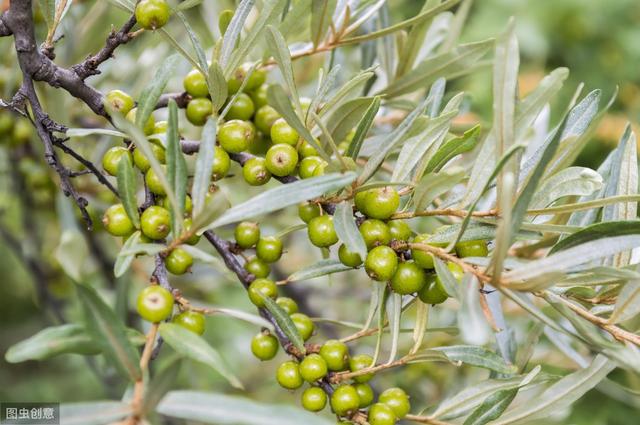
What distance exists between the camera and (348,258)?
77cm

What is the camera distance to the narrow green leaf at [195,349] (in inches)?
23.8

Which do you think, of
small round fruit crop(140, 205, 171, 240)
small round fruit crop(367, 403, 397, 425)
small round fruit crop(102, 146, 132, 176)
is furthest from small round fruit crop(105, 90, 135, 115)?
small round fruit crop(367, 403, 397, 425)

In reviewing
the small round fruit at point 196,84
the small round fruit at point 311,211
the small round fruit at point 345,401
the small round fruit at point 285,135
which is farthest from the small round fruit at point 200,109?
the small round fruit at point 345,401

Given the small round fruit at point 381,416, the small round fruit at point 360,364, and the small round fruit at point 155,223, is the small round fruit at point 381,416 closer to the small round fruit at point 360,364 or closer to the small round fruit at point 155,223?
the small round fruit at point 360,364

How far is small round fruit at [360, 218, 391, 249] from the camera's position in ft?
2.46

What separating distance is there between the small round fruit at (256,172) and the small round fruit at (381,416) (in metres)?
0.34

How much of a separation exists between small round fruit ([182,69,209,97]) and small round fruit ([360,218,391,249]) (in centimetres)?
36

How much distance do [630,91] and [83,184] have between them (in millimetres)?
2459

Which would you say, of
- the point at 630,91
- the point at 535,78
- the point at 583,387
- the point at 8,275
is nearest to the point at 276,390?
the point at 8,275

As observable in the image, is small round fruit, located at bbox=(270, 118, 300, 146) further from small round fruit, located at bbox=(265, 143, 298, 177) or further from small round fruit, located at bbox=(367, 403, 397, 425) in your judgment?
small round fruit, located at bbox=(367, 403, 397, 425)

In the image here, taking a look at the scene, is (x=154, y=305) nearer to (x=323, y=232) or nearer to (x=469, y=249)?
(x=323, y=232)

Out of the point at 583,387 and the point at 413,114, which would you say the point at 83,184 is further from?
the point at 583,387

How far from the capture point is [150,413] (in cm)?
59

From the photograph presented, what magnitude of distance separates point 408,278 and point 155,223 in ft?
1.04
